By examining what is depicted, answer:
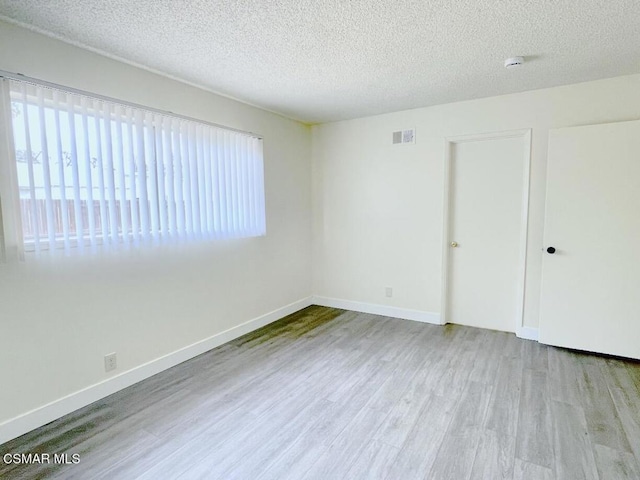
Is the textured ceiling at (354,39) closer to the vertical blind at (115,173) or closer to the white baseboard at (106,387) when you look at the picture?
the vertical blind at (115,173)

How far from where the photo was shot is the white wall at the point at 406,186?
308 centimetres

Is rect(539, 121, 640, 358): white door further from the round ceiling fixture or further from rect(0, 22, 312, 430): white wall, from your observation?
rect(0, 22, 312, 430): white wall

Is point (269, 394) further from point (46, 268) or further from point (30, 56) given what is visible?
point (30, 56)

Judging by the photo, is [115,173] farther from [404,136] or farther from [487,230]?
[487,230]

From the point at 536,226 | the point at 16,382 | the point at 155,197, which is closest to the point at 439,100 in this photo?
the point at 536,226

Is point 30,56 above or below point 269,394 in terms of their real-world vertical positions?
above

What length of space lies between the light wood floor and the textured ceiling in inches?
95.5

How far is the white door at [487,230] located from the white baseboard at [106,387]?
242 centimetres

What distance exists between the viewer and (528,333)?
132 inches

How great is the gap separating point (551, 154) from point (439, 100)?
118cm

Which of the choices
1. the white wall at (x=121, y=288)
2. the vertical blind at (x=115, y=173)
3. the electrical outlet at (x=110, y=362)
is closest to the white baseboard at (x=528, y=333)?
the white wall at (x=121, y=288)

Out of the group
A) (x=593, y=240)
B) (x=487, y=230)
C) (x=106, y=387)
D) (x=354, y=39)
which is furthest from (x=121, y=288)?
(x=593, y=240)

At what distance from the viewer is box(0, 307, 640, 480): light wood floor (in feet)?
5.68

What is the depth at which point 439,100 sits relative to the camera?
346 cm
